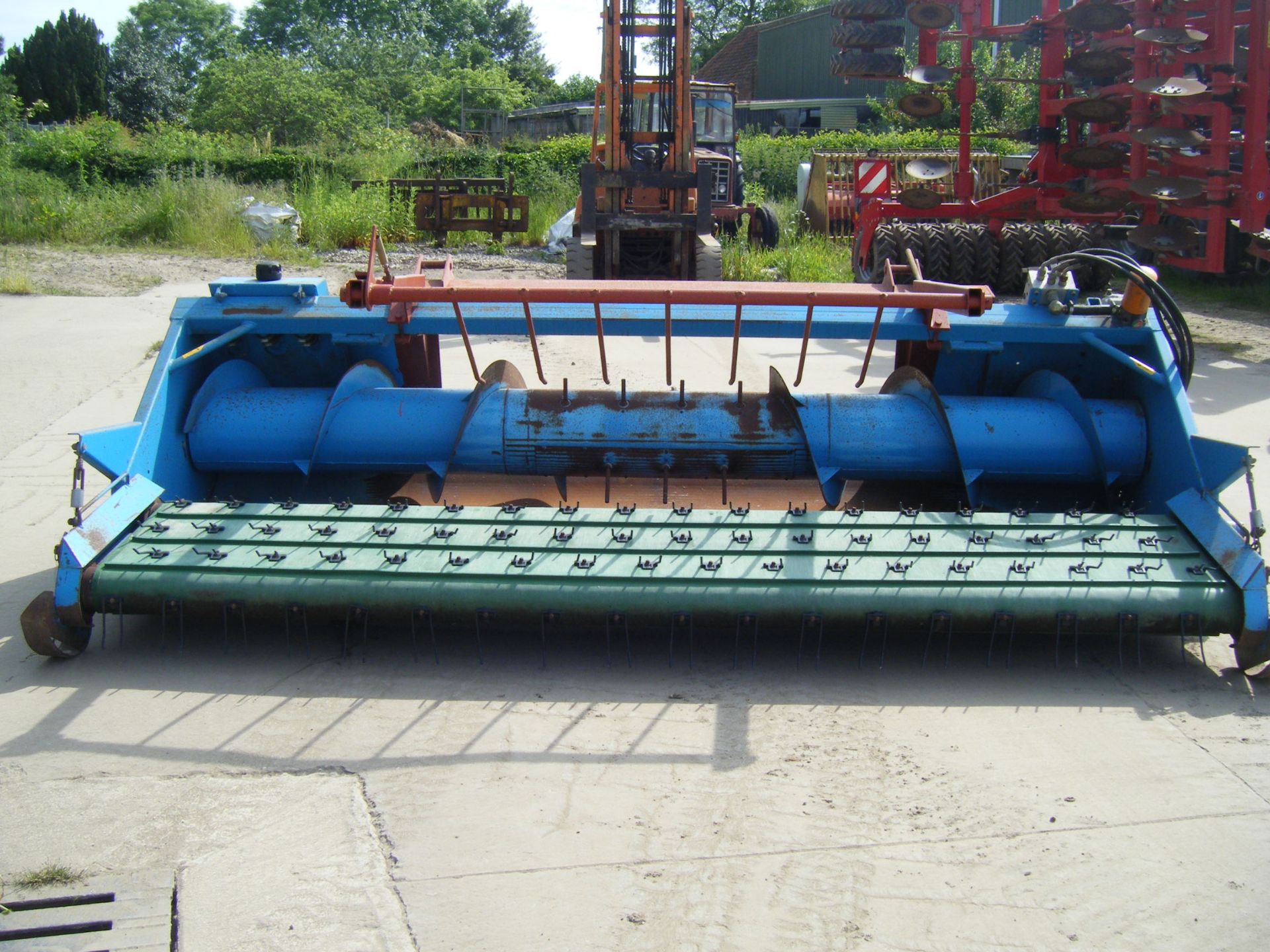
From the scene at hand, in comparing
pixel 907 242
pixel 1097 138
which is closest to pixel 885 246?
pixel 907 242

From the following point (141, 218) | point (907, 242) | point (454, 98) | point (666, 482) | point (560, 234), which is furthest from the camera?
point (454, 98)

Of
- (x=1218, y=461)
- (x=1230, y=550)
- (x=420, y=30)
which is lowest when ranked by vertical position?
(x=1230, y=550)

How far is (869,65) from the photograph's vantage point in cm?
1193

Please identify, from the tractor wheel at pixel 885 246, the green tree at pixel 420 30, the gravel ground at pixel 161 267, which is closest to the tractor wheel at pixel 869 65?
the tractor wheel at pixel 885 246

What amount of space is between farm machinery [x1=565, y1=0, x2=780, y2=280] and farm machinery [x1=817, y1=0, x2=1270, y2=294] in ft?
5.78

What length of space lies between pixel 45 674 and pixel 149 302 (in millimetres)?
8555

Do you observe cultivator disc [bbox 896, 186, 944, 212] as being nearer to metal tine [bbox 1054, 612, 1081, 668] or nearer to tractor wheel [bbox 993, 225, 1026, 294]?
tractor wheel [bbox 993, 225, 1026, 294]

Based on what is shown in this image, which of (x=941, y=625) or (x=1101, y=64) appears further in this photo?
(x=1101, y=64)

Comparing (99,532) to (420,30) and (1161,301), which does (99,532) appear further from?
(420,30)

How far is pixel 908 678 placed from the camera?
145 inches

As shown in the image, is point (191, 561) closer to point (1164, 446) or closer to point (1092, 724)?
point (1092, 724)

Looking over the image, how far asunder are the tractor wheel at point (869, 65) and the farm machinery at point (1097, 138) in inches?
0.6

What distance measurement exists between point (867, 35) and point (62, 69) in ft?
110

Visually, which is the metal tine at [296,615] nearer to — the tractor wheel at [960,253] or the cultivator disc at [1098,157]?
the tractor wheel at [960,253]
